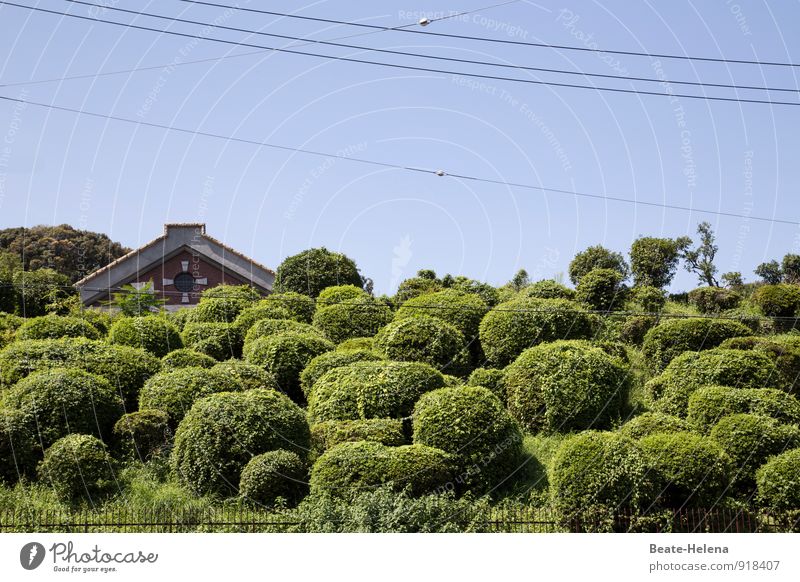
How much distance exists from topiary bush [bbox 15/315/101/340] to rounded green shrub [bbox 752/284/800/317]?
810 inches

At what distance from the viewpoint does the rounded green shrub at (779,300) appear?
95.3ft

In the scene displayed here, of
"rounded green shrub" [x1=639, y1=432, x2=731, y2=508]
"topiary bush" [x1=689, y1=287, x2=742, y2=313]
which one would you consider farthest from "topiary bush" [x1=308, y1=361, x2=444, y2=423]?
"topiary bush" [x1=689, y1=287, x2=742, y2=313]

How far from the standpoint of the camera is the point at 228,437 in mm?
18188

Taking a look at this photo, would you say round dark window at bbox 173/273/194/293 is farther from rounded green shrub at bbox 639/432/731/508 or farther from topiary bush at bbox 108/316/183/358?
rounded green shrub at bbox 639/432/731/508

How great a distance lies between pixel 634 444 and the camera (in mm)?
17562

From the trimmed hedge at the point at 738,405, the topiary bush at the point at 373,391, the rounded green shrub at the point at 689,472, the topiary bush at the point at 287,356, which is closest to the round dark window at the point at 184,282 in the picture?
the topiary bush at the point at 287,356

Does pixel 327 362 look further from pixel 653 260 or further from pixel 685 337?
pixel 653 260

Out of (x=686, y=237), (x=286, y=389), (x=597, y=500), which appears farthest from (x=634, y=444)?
(x=686, y=237)

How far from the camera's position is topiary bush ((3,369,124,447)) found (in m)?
19.5

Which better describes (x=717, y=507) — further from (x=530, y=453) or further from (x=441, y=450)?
(x=441, y=450)

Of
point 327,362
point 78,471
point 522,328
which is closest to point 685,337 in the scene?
point 522,328

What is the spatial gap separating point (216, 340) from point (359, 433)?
24.7 feet

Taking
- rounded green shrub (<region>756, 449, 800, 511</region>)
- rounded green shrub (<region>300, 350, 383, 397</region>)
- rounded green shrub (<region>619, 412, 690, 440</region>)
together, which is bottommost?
rounded green shrub (<region>756, 449, 800, 511</region>)

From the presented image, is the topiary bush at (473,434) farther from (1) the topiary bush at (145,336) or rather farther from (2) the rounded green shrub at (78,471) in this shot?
(1) the topiary bush at (145,336)
